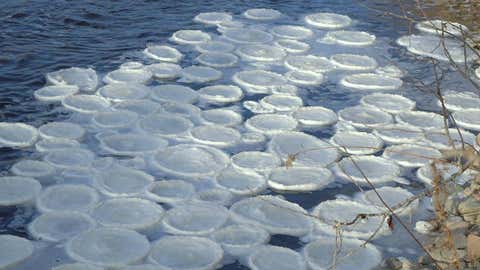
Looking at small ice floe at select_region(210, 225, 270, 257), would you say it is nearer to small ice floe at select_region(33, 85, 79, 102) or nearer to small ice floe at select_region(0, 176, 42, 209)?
small ice floe at select_region(0, 176, 42, 209)

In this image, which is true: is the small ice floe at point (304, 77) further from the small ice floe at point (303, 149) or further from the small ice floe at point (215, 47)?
the small ice floe at point (303, 149)

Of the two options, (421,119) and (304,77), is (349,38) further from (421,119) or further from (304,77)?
(421,119)

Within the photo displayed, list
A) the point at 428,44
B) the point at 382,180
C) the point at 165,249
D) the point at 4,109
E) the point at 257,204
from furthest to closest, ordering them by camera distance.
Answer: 1. the point at 428,44
2. the point at 4,109
3. the point at 382,180
4. the point at 257,204
5. the point at 165,249

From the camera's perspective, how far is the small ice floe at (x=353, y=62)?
13.3 feet

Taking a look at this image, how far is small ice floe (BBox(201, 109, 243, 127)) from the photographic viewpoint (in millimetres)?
3377

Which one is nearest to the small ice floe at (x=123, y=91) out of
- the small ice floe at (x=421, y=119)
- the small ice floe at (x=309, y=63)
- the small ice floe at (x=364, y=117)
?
the small ice floe at (x=309, y=63)

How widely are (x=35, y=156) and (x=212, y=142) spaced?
2.21 feet

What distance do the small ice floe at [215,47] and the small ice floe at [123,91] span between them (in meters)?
0.60

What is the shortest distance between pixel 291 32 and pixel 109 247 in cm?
235

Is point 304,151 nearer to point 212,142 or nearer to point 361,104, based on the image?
point 212,142

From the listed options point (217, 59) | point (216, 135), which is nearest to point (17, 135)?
point (216, 135)

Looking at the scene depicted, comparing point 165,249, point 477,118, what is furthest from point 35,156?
point 477,118

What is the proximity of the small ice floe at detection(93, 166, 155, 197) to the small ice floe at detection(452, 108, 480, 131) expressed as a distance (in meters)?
1.39

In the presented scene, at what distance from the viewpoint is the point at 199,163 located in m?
3.03
